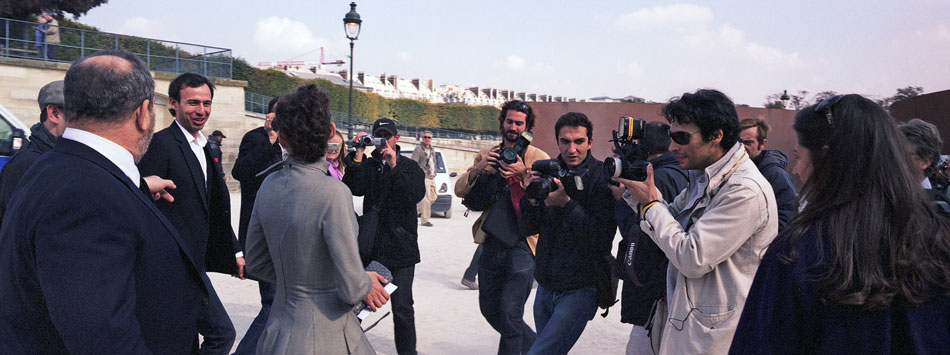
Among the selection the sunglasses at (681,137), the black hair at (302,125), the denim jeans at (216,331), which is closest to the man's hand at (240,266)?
the denim jeans at (216,331)

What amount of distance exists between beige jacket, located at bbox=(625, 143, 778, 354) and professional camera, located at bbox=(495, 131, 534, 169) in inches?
60.6

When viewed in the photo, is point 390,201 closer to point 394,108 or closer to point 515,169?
point 515,169

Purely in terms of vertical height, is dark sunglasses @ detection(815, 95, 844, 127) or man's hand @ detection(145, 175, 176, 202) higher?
dark sunglasses @ detection(815, 95, 844, 127)

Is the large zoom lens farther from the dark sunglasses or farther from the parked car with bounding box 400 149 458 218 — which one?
the parked car with bounding box 400 149 458 218

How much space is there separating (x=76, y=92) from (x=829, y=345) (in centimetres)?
203

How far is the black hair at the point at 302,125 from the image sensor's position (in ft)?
8.63

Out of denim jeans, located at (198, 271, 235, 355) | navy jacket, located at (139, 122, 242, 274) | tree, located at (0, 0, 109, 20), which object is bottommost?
denim jeans, located at (198, 271, 235, 355)

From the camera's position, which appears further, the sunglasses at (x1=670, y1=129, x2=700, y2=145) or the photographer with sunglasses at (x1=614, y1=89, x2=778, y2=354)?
the sunglasses at (x1=670, y1=129, x2=700, y2=145)

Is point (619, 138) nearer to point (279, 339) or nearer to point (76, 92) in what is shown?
point (279, 339)

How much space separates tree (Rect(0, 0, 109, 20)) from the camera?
21.8 m

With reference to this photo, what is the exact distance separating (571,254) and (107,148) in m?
2.50

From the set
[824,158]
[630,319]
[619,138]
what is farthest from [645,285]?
[824,158]

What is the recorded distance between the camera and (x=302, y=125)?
2.63 m

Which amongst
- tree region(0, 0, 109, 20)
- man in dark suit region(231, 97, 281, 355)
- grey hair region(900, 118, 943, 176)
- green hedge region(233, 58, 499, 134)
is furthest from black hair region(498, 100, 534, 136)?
green hedge region(233, 58, 499, 134)
